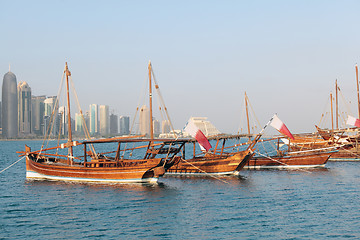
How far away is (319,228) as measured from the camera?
28219mm

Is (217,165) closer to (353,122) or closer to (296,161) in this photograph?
(296,161)

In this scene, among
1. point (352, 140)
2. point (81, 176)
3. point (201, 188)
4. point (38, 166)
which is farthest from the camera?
point (352, 140)

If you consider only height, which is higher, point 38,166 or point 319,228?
point 38,166

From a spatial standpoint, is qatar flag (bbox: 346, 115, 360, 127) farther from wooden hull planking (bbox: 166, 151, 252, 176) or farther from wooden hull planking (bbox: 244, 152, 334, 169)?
wooden hull planking (bbox: 166, 151, 252, 176)

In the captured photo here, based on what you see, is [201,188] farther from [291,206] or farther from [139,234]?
[139,234]

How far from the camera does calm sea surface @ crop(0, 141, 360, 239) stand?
27562 mm

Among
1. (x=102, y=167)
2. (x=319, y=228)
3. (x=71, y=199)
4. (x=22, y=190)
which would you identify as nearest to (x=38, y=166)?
(x=22, y=190)

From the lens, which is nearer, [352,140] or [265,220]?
[265,220]

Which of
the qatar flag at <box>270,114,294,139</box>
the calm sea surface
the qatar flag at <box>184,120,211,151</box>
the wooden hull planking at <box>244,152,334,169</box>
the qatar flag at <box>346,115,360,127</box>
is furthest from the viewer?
the qatar flag at <box>346,115,360,127</box>

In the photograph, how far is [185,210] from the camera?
111 ft

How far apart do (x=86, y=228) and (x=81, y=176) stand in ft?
71.2

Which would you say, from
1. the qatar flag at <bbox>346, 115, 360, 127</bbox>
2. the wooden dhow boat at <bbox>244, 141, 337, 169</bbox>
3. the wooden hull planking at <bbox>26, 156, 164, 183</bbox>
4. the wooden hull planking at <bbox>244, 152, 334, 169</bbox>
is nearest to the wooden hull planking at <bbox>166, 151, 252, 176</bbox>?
the wooden hull planking at <bbox>26, 156, 164, 183</bbox>

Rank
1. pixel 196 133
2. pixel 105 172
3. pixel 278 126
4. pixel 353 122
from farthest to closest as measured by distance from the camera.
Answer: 1. pixel 353 122
2. pixel 278 126
3. pixel 196 133
4. pixel 105 172

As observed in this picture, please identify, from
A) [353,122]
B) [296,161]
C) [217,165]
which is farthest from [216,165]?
[353,122]
